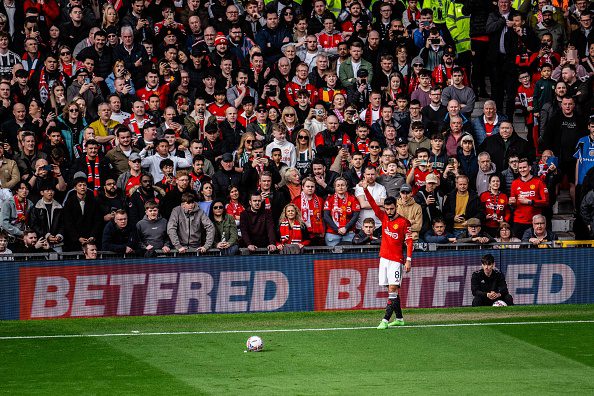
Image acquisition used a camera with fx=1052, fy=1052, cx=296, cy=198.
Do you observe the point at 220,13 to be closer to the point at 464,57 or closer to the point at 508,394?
the point at 464,57

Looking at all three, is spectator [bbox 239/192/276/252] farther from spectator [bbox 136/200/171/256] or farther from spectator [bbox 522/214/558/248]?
spectator [bbox 522/214/558/248]

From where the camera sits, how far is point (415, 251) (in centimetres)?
1952

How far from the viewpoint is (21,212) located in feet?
64.0

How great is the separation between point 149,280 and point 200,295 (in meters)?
0.98

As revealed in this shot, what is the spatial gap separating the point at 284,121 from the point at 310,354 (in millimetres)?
8291

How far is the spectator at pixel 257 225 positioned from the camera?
19625mm

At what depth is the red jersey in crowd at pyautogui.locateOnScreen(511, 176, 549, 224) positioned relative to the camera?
67.4ft

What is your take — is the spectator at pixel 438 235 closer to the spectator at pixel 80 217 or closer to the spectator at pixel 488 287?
the spectator at pixel 488 287

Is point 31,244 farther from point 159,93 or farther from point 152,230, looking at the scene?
point 159,93

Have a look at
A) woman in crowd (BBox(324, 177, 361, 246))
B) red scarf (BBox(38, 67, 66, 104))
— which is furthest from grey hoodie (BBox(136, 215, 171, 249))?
red scarf (BBox(38, 67, 66, 104))

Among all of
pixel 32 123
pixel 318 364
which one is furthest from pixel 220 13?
pixel 318 364

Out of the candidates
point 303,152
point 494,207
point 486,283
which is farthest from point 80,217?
point 494,207

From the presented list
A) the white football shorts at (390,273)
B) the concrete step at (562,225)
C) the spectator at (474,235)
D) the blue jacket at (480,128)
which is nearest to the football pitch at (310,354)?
the white football shorts at (390,273)

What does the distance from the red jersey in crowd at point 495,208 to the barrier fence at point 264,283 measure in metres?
1.09
